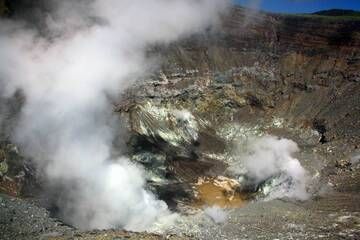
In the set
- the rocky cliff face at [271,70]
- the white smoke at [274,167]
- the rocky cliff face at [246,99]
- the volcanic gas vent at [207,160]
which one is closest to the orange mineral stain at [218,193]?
the volcanic gas vent at [207,160]

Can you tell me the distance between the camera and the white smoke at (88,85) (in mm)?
37106

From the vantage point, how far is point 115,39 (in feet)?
179

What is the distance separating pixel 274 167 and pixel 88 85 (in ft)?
62.7

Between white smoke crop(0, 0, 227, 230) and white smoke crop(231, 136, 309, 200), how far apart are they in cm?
998

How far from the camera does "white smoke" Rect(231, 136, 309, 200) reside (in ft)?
134

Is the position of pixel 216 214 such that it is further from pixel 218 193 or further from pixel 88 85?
pixel 88 85

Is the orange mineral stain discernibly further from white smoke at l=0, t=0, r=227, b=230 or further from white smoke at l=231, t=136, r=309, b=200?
white smoke at l=0, t=0, r=227, b=230

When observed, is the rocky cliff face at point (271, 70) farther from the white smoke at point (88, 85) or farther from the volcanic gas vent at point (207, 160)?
the volcanic gas vent at point (207, 160)

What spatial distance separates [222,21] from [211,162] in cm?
2071

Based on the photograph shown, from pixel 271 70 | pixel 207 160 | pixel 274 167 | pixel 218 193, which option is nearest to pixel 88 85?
pixel 207 160

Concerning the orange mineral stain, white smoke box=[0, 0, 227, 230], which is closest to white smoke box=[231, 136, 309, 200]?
the orange mineral stain

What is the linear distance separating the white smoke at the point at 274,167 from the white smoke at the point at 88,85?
9.98 metres

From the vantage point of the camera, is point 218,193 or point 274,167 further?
point 274,167

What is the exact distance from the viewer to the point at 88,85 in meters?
49.5
